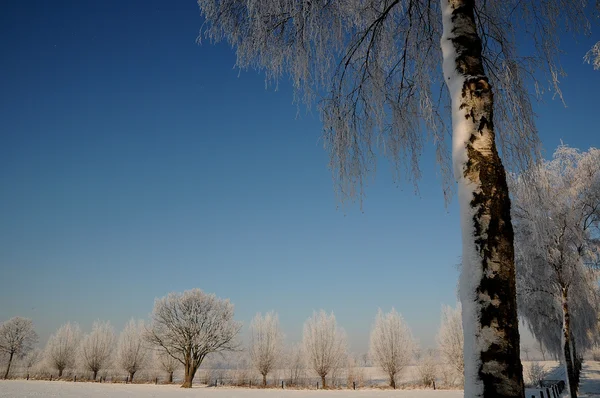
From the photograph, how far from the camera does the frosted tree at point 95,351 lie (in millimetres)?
47469

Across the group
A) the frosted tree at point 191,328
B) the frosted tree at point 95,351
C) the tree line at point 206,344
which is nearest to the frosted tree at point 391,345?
the tree line at point 206,344

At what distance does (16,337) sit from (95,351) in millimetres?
8989

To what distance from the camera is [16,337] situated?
44250 mm

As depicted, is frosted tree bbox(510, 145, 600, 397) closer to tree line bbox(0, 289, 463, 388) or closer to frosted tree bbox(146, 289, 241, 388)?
tree line bbox(0, 289, 463, 388)

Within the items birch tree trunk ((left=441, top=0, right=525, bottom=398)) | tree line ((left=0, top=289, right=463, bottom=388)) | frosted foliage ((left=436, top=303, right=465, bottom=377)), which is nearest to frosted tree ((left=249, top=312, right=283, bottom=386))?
tree line ((left=0, top=289, right=463, bottom=388))

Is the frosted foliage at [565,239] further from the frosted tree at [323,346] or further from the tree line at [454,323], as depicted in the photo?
the frosted tree at [323,346]

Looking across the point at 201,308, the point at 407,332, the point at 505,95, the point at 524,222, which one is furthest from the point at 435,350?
the point at 505,95

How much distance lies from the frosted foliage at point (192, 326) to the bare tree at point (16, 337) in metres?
24.4

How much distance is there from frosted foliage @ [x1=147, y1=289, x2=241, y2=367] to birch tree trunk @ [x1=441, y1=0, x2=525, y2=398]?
32460 millimetres

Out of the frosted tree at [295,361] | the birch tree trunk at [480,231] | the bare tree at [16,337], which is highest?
the birch tree trunk at [480,231]

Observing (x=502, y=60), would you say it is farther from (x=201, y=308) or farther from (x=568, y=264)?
(x=201, y=308)

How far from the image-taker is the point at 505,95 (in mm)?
3906

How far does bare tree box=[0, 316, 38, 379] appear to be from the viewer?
43.7 meters

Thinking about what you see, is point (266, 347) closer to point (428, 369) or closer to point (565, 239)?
point (428, 369)
